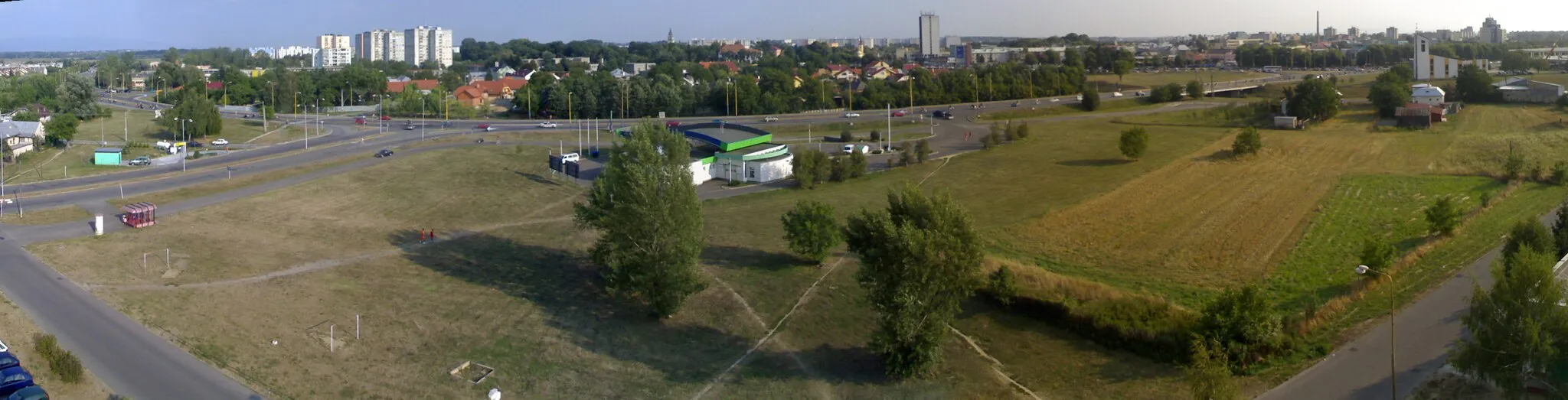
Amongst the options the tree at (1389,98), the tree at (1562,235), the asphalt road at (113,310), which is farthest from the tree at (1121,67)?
the tree at (1562,235)

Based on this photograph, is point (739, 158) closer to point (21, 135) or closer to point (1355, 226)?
point (1355, 226)

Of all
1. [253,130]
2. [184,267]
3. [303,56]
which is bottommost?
[184,267]

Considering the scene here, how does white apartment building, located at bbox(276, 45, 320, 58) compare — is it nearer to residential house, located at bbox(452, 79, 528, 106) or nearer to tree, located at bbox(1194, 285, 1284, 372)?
Result: residential house, located at bbox(452, 79, 528, 106)

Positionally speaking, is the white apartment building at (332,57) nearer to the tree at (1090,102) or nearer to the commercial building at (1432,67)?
the tree at (1090,102)

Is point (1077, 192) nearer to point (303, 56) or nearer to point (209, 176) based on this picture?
point (209, 176)

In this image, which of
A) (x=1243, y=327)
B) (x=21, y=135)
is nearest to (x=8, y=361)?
(x=1243, y=327)

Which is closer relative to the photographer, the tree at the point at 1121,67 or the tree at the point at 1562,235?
the tree at the point at 1562,235

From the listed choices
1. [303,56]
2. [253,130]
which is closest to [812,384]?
[253,130]
